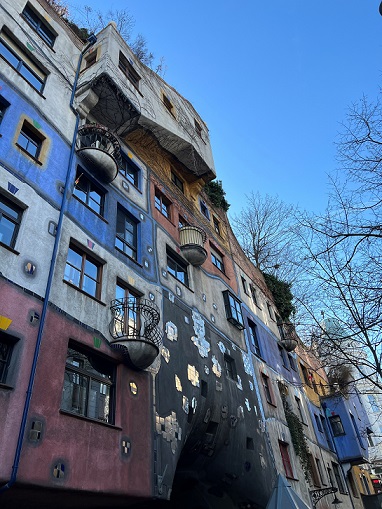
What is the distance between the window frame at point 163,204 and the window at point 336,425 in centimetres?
1626

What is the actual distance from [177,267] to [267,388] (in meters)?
6.57

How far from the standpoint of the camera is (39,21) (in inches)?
487

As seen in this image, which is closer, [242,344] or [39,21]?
[39,21]

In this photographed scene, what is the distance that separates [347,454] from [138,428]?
18071 millimetres

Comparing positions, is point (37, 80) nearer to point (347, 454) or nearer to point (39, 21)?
point (39, 21)

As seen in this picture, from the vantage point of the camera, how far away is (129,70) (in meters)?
14.8

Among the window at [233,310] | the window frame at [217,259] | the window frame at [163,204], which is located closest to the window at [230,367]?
the window at [233,310]

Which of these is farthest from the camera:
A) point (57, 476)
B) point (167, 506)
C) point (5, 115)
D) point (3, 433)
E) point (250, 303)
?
point (250, 303)

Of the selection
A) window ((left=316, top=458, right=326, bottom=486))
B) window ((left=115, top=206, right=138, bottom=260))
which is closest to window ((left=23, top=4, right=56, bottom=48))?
window ((left=115, top=206, right=138, bottom=260))

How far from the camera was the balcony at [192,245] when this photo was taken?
13617 mm

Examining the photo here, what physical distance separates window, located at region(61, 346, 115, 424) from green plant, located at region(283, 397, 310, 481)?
35.5 feet

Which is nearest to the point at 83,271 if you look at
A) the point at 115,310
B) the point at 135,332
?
the point at 115,310

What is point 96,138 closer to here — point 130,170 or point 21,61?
point 130,170

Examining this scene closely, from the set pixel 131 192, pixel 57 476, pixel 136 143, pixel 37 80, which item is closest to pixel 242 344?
pixel 131 192
